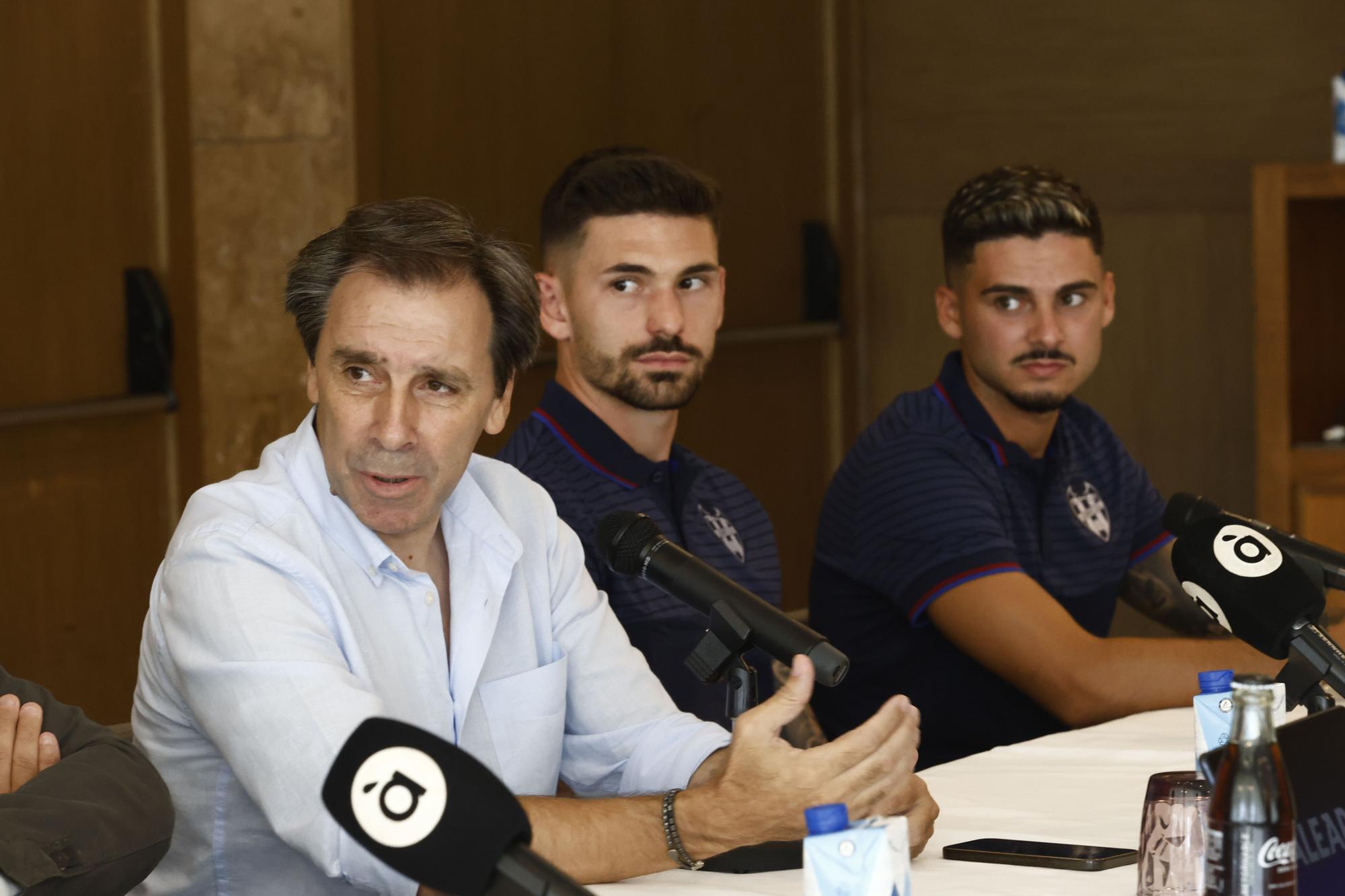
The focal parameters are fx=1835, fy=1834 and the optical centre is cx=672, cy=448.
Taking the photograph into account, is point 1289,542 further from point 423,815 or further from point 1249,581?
point 423,815

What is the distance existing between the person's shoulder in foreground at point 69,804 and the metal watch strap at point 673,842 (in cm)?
44

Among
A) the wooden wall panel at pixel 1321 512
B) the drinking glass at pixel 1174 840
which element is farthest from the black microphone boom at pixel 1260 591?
the wooden wall panel at pixel 1321 512

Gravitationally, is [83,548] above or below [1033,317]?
below

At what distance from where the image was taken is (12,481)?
3.25 meters

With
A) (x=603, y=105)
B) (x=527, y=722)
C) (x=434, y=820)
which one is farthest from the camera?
(x=603, y=105)

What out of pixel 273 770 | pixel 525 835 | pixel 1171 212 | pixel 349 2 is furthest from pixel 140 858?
pixel 1171 212

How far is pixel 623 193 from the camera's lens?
2.60 meters

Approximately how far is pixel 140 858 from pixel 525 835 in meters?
0.67

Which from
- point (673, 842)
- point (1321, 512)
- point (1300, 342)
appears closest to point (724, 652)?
point (673, 842)

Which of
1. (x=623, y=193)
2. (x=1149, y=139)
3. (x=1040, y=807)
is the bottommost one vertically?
(x=1040, y=807)

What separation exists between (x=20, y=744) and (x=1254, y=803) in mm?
1066

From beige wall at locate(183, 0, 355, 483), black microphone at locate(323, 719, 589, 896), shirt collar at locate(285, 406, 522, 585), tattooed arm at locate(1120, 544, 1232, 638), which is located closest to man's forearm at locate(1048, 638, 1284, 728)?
tattooed arm at locate(1120, 544, 1232, 638)

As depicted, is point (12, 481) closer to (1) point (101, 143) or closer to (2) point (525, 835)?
(1) point (101, 143)

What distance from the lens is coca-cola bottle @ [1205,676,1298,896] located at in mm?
1147
